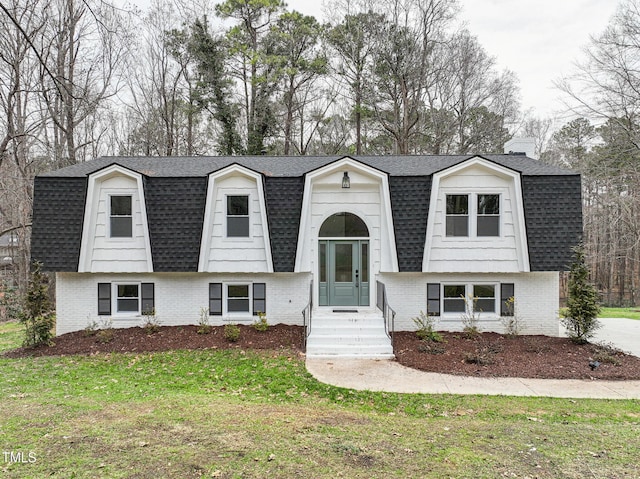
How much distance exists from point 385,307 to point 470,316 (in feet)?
10.1

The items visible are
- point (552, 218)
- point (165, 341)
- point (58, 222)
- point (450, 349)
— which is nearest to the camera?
point (450, 349)

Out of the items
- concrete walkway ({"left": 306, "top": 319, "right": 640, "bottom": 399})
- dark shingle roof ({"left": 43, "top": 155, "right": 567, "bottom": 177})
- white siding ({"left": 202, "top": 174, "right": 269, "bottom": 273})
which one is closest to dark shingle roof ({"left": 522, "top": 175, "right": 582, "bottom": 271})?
dark shingle roof ({"left": 43, "top": 155, "right": 567, "bottom": 177})

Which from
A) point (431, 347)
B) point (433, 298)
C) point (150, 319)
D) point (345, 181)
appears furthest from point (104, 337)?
point (433, 298)

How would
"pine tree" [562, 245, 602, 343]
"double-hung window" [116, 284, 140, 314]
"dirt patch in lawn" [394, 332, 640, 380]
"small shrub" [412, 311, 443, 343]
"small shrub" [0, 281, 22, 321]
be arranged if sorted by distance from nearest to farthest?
"dirt patch in lawn" [394, 332, 640, 380]
"pine tree" [562, 245, 602, 343]
"small shrub" [412, 311, 443, 343]
"double-hung window" [116, 284, 140, 314]
"small shrub" [0, 281, 22, 321]

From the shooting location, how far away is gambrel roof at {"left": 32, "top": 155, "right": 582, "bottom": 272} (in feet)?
37.0

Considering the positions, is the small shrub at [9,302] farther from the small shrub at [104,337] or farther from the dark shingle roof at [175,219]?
the dark shingle roof at [175,219]

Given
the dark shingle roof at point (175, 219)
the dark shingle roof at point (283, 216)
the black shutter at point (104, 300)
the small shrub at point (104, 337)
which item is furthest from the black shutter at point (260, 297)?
the black shutter at point (104, 300)

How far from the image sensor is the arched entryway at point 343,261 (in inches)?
488

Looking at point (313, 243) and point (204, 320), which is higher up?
point (313, 243)

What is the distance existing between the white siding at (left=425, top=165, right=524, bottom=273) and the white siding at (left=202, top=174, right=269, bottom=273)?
5363 millimetres

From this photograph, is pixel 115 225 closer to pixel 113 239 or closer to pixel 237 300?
pixel 113 239

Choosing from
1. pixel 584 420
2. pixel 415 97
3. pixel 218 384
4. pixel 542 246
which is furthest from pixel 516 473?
pixel 415 97

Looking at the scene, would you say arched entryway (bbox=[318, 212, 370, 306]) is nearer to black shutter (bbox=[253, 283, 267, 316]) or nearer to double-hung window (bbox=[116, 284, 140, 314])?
black shutter (bbox=[253, 283, 267, 316])

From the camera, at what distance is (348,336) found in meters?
10.5
